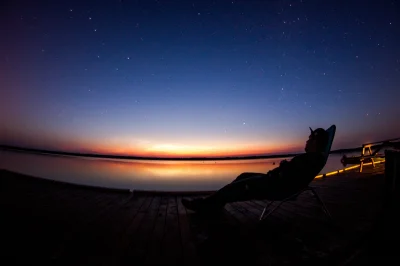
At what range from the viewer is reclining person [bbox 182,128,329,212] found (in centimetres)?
236

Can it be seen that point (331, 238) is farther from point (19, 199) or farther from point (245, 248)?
point (19, 199)

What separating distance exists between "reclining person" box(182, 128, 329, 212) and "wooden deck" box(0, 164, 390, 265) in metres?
0.33

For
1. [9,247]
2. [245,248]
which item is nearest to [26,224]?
[9,247]

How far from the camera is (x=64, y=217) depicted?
2.63 metres

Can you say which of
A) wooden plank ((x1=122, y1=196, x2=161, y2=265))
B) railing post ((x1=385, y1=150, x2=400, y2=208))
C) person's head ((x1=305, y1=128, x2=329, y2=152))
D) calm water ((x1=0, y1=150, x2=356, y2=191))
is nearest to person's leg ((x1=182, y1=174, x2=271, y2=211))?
person's head ((x1=305, y1=128, x2=329, y2=152))

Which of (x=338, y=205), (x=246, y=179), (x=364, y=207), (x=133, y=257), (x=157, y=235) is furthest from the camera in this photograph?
(x=338, y=205)

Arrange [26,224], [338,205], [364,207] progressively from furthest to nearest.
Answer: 1. [338,205]
2. [364,207]
3. [26,224]

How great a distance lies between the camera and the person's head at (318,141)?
248 cm

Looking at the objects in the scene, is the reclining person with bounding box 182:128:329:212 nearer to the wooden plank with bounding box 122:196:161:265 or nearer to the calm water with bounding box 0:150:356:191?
the wooden plank with bounding box 122:196:161:265

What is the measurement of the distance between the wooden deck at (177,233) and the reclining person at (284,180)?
1.09ft

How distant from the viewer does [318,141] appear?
2518mm

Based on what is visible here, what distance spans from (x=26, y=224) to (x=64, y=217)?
16.9 inches

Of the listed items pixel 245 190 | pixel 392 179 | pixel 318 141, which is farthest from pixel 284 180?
pixel 392 179

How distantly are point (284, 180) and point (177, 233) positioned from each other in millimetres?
1401
